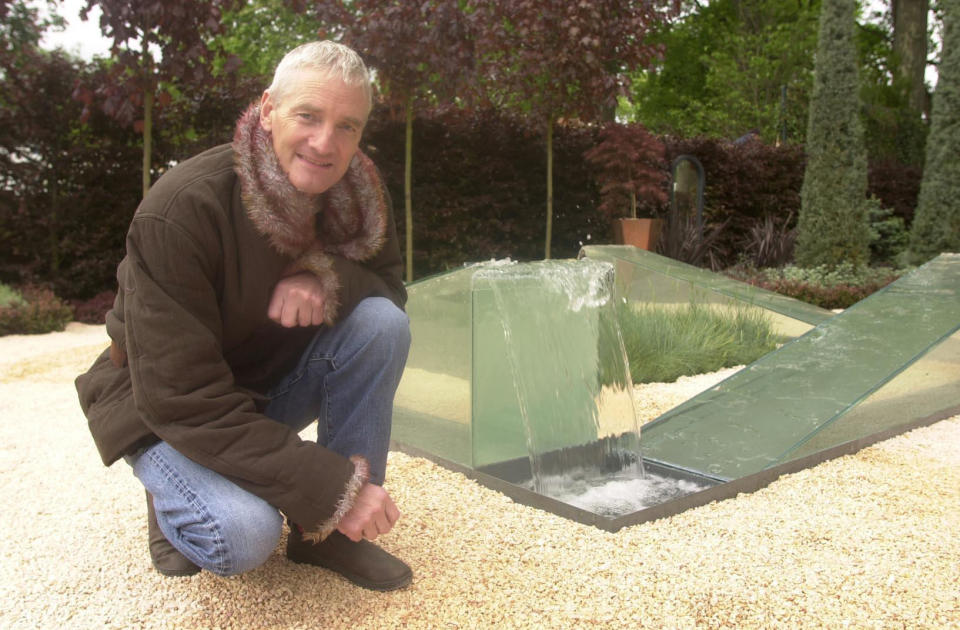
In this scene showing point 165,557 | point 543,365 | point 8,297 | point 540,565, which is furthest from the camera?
point 8,297

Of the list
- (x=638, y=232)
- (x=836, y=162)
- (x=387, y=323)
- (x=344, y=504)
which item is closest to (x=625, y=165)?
(x=638, y=232)

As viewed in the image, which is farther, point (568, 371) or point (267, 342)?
point (568, 371)

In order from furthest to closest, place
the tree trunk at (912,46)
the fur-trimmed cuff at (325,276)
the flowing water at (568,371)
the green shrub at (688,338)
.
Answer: the tree trunk at (912,46) < the green shrub at (688,338) < the flowing water at (568,371) < the fur-trimmed cuff at (325,276)

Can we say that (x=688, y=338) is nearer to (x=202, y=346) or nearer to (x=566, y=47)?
(x=202, y=346)

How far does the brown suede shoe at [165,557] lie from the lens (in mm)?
1893

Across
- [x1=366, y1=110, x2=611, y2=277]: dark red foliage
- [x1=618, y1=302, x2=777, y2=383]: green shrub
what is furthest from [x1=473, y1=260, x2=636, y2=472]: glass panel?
[x1=366, y1=110, x2=611, y2=277]: dark red foliage

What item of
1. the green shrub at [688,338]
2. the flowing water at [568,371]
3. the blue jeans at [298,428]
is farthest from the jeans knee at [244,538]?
the green shrub at [688,338]

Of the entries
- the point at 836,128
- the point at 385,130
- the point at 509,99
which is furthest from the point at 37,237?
the point at 836,128

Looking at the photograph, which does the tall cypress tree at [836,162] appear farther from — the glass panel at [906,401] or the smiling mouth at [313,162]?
the smiling mouth at [313,162]

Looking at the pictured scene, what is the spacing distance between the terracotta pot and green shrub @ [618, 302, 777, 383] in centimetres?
362

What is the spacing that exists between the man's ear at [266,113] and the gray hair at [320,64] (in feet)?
0.07

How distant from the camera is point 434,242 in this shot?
28.2 feet

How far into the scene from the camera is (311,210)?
181 cm

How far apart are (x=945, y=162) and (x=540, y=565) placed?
982 cm
